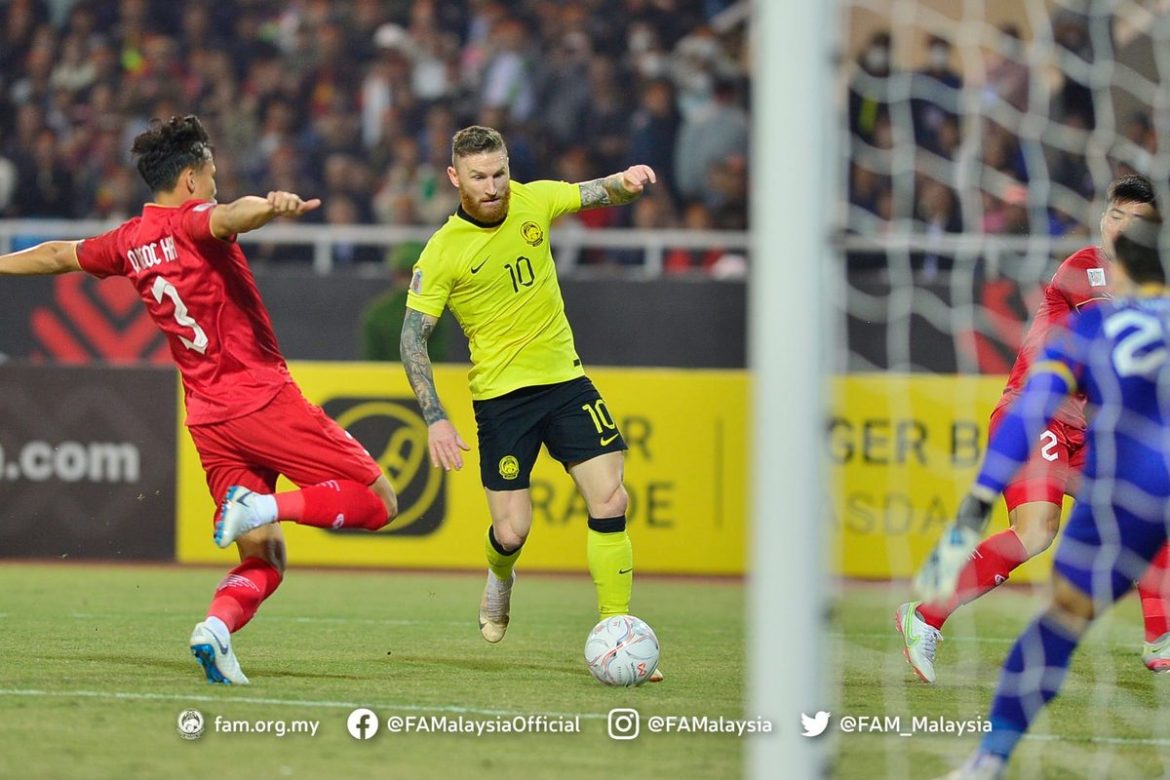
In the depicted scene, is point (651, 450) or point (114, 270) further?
point (651, 450)

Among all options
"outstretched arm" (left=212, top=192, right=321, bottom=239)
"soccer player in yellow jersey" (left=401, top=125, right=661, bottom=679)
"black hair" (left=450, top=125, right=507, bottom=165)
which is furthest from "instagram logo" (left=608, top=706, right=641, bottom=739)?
"black hair" (left=450, top=125, right=507, bottom=165)

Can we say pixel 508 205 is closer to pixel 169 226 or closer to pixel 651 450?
pixel 169 226

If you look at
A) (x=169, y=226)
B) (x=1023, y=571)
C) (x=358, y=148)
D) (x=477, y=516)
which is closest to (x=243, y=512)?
(x=169, y=226)

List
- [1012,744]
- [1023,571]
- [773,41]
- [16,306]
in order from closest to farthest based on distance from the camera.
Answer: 1. [773,41]
2. [1012,744]
3. [1023,571]
4. [16,306]

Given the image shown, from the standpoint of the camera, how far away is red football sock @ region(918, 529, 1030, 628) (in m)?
6.90

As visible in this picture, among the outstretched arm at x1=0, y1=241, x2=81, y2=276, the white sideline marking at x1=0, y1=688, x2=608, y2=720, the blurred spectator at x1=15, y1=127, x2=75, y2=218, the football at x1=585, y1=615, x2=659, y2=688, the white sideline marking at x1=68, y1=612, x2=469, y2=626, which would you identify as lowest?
the white sideline marking at x1=68, y1=612, x2=469, y2=626

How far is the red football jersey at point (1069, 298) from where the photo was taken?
6.96 metres

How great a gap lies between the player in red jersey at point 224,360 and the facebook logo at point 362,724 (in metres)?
0.90

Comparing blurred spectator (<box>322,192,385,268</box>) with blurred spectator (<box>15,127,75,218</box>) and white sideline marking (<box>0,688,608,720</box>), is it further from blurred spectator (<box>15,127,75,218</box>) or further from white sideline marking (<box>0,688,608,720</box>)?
white sideline marking (<box>0,688,608,720</box>)

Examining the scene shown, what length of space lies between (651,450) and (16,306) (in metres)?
5.22

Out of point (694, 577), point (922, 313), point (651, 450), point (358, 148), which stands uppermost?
point (358, 148)

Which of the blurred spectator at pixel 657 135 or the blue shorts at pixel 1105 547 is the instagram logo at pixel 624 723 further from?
the blurred spectator at pixel 657 135

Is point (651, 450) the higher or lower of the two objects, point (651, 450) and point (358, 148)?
the lower

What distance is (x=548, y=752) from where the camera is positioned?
206 inches
